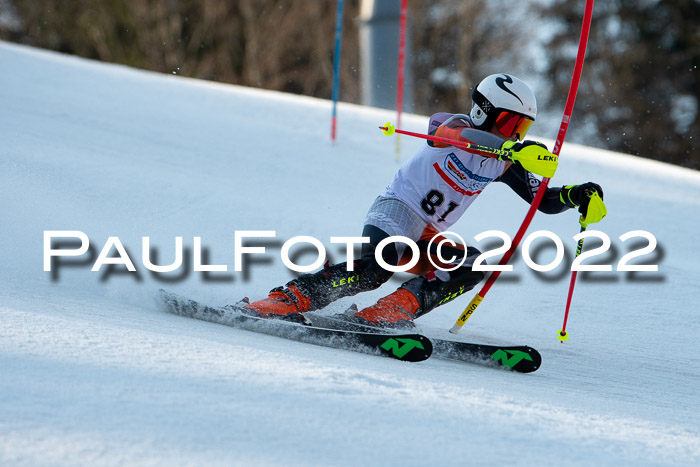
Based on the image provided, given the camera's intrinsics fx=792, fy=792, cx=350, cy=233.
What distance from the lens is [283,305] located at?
3.25 m

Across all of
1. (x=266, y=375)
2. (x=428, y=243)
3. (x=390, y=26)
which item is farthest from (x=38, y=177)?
(x=390, y=26)

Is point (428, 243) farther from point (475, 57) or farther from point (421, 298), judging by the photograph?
point (475, 57)

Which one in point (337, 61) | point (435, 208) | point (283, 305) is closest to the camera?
point (283, 305)

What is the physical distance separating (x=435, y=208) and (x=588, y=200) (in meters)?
0.65

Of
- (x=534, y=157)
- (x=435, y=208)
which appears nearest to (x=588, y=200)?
(x=534, y=157)

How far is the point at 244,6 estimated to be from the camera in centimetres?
2380

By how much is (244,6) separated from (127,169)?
1938cm

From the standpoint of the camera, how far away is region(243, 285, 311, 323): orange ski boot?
10.4 feet

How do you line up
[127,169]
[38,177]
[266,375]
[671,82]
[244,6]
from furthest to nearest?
1. [244,6]
2. [671,82]
3. [127,169]
4. [38,177]
5. [266,375]

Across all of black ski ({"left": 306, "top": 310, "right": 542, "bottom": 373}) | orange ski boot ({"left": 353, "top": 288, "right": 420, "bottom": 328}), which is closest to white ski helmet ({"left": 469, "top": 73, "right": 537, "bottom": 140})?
orange ski boot ({"left": 353, "top": 288, "right": 420, "bottom": 328})

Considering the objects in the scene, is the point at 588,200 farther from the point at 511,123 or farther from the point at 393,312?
the point at 393,312

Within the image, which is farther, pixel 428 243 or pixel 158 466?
pixel 428 243

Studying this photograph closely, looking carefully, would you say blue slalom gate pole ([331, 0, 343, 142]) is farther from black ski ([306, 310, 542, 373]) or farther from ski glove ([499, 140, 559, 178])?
black ski ([306, 310, 542, 373])

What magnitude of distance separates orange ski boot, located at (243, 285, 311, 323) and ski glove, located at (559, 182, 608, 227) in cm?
120
